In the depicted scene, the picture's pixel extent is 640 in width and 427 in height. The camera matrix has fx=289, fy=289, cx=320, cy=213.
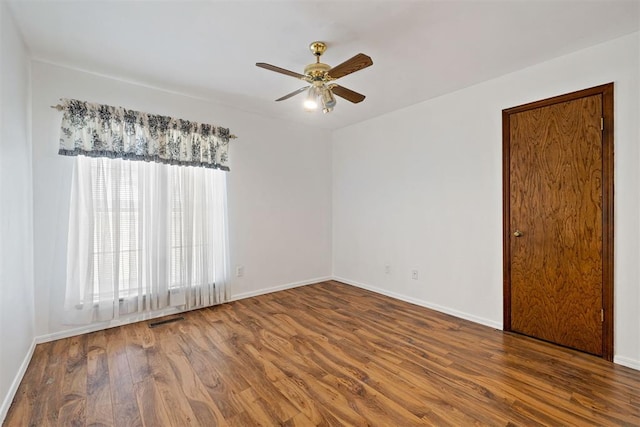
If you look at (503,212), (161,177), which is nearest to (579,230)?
(503,212)

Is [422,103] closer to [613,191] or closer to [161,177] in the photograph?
[613,191]

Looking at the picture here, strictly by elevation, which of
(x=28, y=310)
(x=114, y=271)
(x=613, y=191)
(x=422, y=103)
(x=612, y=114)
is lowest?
(x=28, y=310)

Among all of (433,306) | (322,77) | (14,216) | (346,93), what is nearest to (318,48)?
(322,77)

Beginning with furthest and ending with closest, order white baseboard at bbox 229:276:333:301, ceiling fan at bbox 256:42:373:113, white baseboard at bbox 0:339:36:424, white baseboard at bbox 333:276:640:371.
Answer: white baseboard at bbox 229:276:333:301 → white baseboard at bbox 333:276:640:371 → ceiling fan at bbox 256:42:373:113 → white baseboard at bbox 0:339:36:424

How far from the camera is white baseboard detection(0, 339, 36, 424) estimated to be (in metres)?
A: 1.69

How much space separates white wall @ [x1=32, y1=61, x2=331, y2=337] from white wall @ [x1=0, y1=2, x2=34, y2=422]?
14 centimetres

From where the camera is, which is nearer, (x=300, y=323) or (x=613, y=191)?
(x=613, y=191)

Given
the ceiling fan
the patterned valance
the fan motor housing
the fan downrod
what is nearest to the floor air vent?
the patterned valance

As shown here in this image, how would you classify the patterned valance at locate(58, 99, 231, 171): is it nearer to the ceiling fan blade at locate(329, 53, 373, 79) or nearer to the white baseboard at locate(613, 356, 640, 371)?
the ceiling fan blade at locate(329, 53, 373, 79)

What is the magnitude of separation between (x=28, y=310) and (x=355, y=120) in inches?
163

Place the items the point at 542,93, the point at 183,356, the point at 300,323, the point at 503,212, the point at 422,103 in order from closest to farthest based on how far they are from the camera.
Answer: the point at 183,356
the point at 542,93
the point at 503,212
the point at 300,323
the point at 422,103

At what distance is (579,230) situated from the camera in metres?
2.43

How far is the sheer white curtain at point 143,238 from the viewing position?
274 cm

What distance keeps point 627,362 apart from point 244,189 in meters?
4.03
